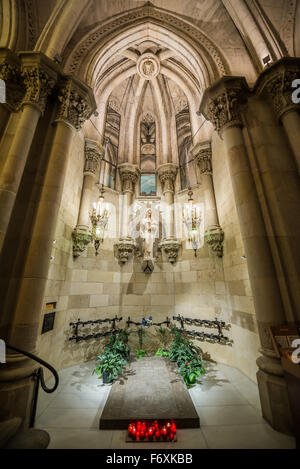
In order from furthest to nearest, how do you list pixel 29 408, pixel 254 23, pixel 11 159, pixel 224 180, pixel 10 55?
pixel 224 180, pixel 254 23, pixel 10 55, pixel 11 159, pixel 29 408

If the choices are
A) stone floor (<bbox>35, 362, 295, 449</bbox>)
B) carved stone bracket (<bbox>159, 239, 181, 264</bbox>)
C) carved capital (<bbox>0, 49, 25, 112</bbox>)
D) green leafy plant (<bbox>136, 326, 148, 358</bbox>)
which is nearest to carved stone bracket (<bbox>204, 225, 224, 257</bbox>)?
carved stone bracket (<bbox>159, 239, 181, 264</bbox>)

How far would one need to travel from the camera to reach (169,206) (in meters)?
7.57

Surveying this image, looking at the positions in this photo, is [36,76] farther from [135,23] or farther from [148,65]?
[148,65]

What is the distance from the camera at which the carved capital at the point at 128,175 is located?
7.77m

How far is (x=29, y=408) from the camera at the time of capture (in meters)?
2.59

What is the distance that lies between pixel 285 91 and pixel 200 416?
666 cm

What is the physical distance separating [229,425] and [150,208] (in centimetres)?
657

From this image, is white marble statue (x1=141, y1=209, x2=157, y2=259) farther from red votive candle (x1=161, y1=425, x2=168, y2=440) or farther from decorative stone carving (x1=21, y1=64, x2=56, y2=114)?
red votive candle (x1=161, y1=425, x2=168, y2=440)

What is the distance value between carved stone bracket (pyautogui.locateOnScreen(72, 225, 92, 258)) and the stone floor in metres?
3.27

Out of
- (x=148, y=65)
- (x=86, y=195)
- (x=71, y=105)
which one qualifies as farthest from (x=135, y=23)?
(x=86, y=195)

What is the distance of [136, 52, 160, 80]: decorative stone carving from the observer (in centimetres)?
773
